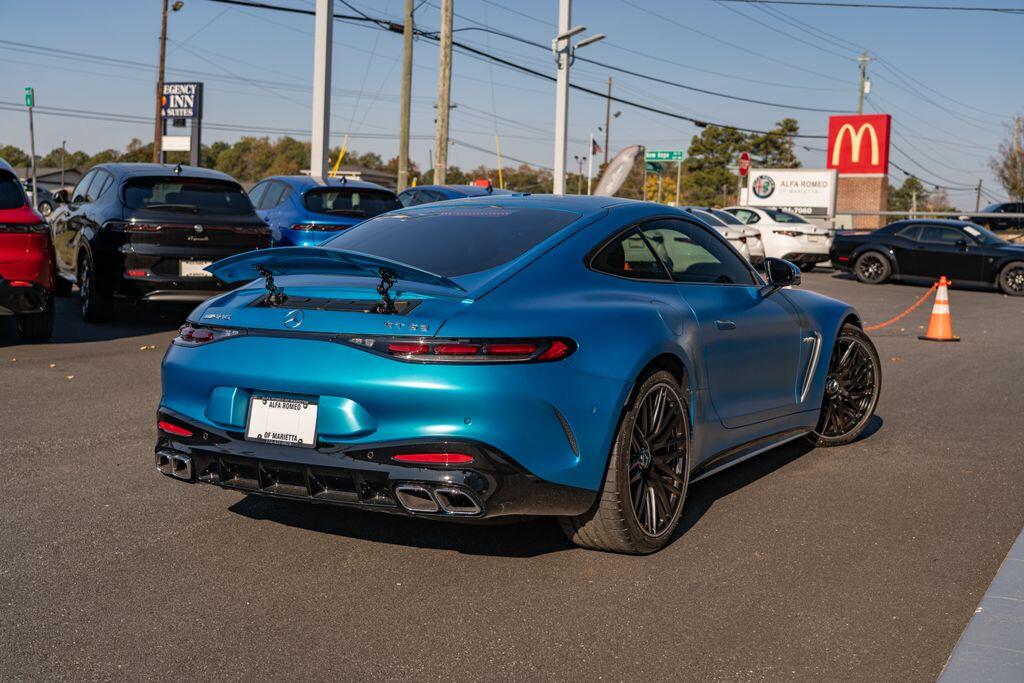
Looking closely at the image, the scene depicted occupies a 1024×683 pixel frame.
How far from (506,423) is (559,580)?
2.51ft

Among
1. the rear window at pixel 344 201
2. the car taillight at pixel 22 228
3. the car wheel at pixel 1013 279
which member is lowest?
the car taillight at pixel 22 228

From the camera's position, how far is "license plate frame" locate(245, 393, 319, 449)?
4.01 meters

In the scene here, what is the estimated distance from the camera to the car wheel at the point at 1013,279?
22656 millimetres

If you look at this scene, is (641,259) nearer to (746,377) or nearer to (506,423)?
(746,377)

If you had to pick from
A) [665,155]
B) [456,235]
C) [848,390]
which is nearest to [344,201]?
[848,390]

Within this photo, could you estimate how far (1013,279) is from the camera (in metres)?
22.8

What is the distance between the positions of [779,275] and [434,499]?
285 centimetres

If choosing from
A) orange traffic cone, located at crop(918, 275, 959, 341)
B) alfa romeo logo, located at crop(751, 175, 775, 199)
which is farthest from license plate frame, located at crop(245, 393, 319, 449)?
alfa romeo logo, located at crop(751, 175, 775, 199)

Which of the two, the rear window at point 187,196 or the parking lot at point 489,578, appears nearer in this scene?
the parking lot at point 489,578

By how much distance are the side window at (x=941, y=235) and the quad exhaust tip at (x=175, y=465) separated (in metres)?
22.3

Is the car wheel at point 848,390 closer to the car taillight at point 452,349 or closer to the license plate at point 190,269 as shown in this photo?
the car taillight at point 452,349

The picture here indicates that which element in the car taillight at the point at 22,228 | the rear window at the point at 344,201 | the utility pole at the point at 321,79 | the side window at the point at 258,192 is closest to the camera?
the car taillight at the point at 22,228

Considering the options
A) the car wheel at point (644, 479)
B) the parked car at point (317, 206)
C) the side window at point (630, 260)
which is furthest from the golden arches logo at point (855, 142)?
the car wheel at point (644, 479)

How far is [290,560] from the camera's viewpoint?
4.46 meters
